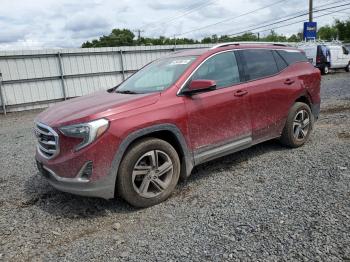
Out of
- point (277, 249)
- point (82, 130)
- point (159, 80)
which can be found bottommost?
point (277, 249)

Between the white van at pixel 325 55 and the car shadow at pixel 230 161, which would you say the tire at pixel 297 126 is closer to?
the car shadow at pixel 230 161

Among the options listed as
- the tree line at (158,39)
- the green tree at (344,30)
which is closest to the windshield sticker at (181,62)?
the green tree at (344,30)

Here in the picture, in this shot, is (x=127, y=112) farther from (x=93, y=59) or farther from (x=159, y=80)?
(x=93, y=59)

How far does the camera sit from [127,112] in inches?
142

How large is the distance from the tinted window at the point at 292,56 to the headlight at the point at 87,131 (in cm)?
346

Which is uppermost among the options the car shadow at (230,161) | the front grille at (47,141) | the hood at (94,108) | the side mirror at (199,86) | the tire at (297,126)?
the side mirror at (199,86)

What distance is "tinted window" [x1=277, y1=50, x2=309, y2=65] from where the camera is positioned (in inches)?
218

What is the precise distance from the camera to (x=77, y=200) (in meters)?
4.11

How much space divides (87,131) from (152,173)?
88cm

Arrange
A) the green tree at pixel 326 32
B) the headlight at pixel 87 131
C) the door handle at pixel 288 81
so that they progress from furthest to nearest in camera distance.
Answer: the green tree at pixel 326 32 → the door handle at pixel 288 81 → the headlight at pixel 87 131

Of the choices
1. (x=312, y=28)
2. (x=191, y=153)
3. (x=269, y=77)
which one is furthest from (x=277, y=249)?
(x=312, y=28)

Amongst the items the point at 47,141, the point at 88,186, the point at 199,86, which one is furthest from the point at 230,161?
the point at 47,141

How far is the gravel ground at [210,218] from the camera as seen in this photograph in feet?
9.62

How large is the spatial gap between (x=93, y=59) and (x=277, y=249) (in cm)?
1384
